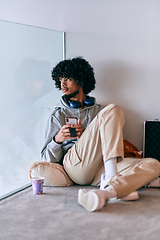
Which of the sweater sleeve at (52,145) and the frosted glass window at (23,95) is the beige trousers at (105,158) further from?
the frosted glass window at (23,95)

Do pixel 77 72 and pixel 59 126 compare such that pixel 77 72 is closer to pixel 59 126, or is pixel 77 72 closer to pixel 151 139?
A: pixel 59 126

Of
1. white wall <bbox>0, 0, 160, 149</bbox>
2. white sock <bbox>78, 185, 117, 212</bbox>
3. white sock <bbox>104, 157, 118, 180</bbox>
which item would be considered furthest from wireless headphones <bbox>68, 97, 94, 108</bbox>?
white sock <bbox>78, 185, 117, 212</bbox>

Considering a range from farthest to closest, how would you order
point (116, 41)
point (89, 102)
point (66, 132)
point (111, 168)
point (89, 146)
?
point (116, 41) < point (89, 102) < point (66, 132) < point (89, 146) < point (111, 168)

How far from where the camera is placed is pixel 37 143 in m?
2.33

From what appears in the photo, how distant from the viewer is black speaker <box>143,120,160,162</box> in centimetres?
225

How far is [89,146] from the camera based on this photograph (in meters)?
1.80

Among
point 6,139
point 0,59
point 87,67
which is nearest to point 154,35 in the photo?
point 87,67

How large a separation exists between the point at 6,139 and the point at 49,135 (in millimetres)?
347

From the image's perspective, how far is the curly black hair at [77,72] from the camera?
7.56 ft

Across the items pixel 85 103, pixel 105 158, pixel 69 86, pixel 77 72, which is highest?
pixel 77 72

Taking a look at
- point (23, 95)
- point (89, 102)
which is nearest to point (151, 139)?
point (89, 102)

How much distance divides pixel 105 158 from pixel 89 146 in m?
0.20

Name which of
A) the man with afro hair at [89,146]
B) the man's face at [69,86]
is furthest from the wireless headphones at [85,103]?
the man's face at [69,86]

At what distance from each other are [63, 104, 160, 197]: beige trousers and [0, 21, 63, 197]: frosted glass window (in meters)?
0.42
